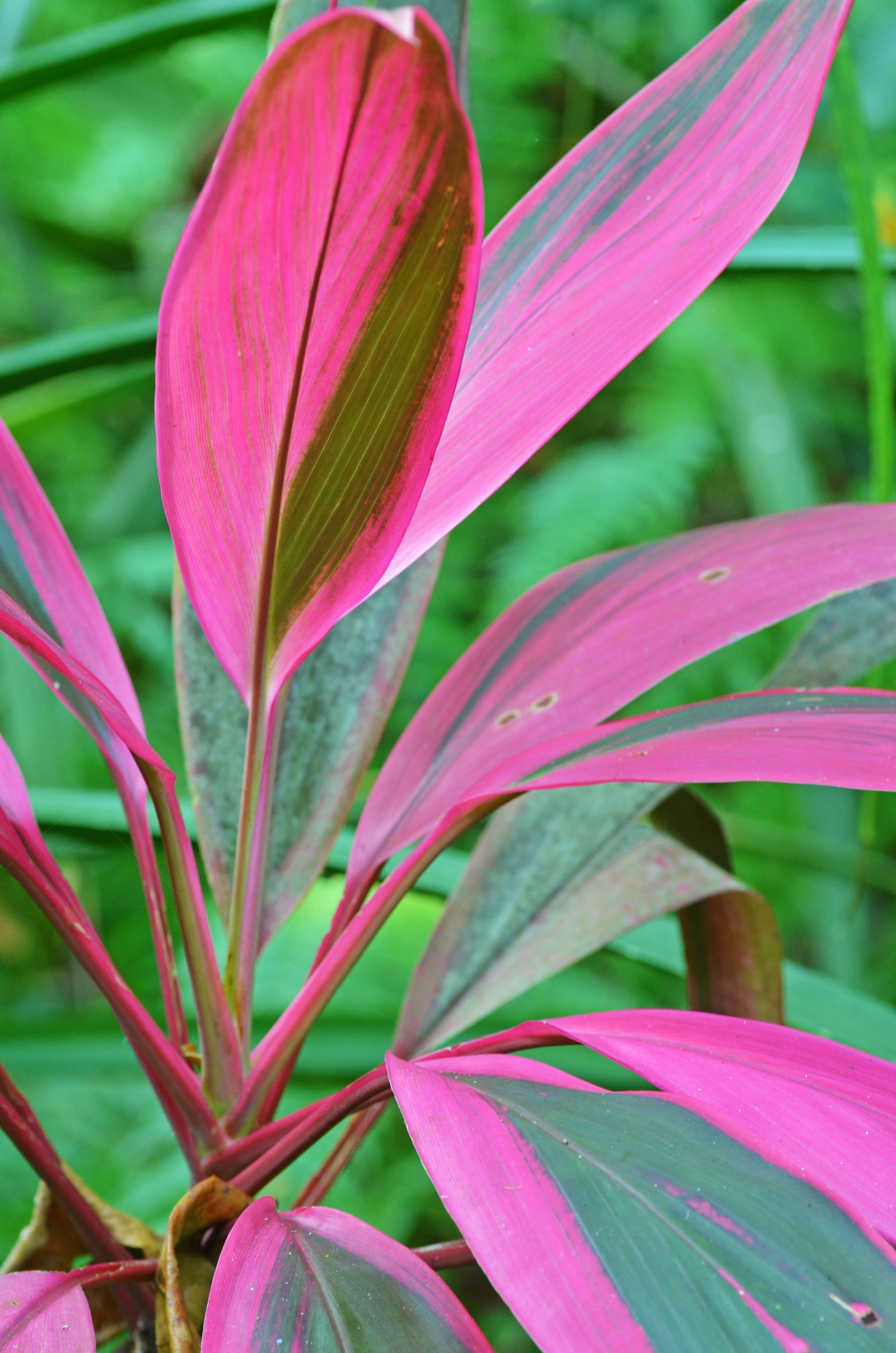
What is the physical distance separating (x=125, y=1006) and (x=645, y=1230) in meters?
0.16

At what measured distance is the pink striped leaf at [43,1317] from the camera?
0.22 m

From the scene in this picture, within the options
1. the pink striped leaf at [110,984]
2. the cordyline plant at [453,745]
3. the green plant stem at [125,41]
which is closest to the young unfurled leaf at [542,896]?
the cordyline plant at [453,745]

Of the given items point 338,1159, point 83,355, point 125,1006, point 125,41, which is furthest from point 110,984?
point 125,41

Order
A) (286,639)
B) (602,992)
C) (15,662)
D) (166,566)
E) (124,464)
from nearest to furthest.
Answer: (286,639) < (15,662) < (602,992) < (166,566) < (124,464)

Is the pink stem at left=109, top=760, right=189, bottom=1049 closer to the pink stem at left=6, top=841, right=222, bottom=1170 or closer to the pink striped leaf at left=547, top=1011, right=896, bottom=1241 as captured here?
the pink stem at left=6, top=841, right=222, bottom=1170

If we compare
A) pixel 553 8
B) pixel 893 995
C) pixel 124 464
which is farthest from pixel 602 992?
pixel 553 8

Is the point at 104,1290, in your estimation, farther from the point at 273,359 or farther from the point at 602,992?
the point at 602,992

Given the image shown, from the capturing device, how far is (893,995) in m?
1.10

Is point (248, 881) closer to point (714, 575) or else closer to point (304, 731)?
point (304, 731)

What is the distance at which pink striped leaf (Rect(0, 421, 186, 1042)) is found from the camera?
35cm

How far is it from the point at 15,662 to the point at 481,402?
0.56 metres

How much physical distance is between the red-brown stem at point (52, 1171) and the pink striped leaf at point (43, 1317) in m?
0.05

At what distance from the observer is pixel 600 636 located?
14.6 inches

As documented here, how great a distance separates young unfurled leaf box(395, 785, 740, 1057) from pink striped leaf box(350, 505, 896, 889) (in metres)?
0.07
